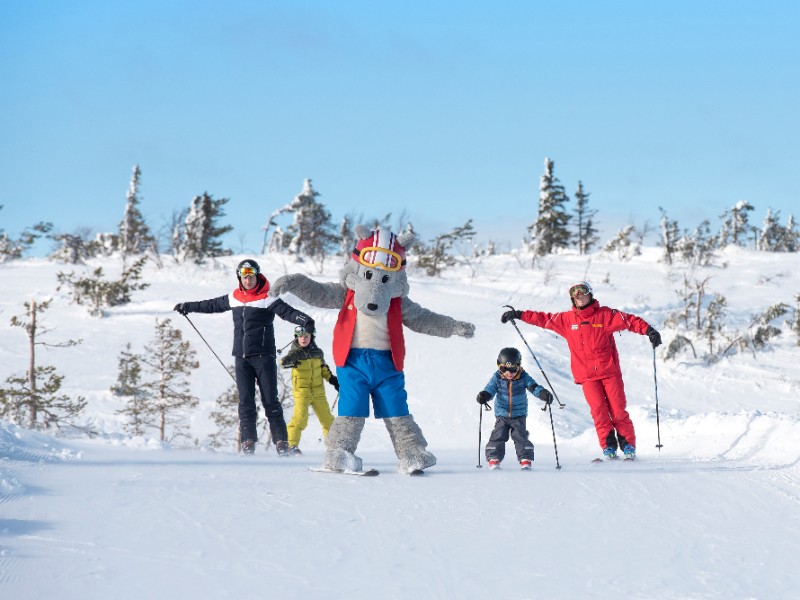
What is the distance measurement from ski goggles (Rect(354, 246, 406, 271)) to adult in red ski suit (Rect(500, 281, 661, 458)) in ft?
6.95

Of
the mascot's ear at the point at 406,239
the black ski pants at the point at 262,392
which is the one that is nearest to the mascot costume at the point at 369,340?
the mascot's ear at the point at 406,239

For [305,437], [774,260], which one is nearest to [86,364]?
[305,437]

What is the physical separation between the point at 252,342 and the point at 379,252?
201 cm

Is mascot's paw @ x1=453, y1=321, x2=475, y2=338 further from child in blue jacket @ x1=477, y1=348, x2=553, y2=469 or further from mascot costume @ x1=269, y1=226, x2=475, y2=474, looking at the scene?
child in blue jacket @ x1=477, y1=348, x2=553, y2=469

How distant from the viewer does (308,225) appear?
128 ft

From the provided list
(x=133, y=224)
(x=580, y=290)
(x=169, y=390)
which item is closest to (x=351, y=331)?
(x=580, y=290)

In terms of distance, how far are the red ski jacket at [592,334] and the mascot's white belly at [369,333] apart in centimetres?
210

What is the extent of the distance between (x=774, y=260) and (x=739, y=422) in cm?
2551

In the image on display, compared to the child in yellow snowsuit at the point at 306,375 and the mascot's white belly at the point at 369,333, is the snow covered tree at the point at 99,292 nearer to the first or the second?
the child in yellow snowsuit at the point at 306,375

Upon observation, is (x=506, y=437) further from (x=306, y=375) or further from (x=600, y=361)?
(x=306, y=375)

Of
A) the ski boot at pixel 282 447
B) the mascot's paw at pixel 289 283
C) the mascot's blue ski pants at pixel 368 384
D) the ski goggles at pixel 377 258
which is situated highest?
the ski goggles at pixel 377 258

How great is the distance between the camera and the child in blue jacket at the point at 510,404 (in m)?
6.78

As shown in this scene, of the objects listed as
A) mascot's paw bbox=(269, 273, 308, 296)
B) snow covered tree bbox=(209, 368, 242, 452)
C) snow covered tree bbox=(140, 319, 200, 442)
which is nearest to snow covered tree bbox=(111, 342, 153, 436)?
snow covered tree bbox=(140, 319, 200, 442)

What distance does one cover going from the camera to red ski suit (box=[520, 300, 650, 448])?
25.0 ft
